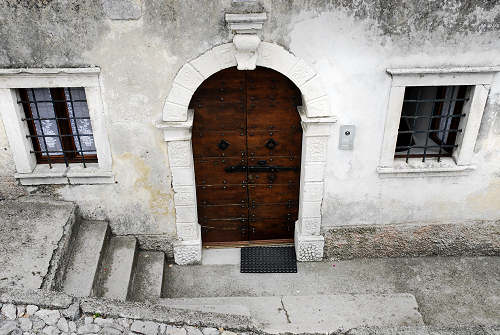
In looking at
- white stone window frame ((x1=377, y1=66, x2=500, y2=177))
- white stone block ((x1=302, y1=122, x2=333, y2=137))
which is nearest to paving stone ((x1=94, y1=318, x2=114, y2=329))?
white stone block ((x1=302, y1=122, x2=333, y2=137))

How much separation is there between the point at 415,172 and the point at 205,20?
135 inches

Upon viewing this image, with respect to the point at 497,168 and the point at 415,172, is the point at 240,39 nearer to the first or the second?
the point at 415,172

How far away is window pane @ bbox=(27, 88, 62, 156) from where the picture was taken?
5.25m

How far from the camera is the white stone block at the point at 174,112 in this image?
199 inches

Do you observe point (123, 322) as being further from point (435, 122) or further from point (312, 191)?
point (435, 122)

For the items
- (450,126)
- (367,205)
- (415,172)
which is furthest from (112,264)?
(450,126)

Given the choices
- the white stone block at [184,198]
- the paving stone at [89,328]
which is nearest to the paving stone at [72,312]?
the paving stone at [89,328]

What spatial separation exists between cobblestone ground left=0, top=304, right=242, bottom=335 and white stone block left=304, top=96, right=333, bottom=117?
108 inches

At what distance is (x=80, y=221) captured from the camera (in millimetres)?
5773

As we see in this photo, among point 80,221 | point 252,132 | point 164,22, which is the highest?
point 164,22

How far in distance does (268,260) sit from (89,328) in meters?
2.90

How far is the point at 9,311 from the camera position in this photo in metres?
3.97

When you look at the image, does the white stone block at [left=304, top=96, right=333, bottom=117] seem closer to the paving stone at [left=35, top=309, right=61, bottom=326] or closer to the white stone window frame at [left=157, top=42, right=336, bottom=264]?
the white stone window frame at [left=157, top=42, right=336, bottom=264]

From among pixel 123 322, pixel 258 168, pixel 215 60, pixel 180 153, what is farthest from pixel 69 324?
pixel 215 60
